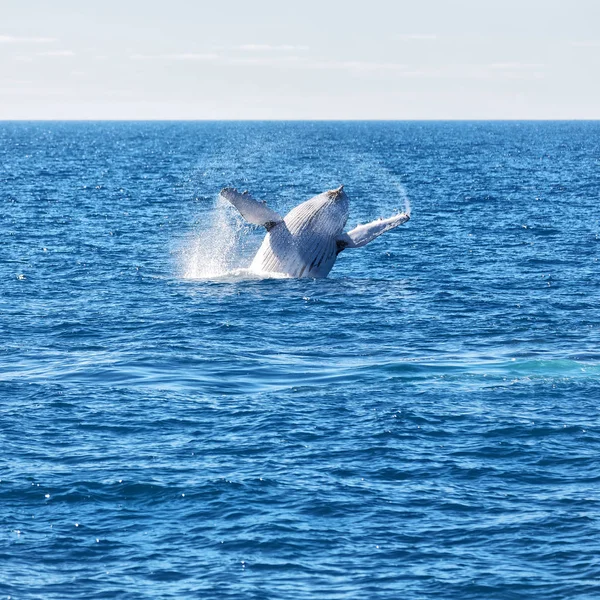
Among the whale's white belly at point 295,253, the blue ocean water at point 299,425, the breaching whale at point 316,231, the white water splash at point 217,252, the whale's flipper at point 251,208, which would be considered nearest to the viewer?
the blue ocean water at point 299,425

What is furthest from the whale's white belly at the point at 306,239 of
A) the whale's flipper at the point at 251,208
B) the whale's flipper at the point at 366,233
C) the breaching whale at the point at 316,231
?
the whale's flipper at the point at 251,208

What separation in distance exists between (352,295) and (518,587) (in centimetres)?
2509

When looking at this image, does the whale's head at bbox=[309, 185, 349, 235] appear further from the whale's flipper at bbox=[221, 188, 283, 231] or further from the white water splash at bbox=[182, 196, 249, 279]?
the white water splash at bbox=[182, 196, 249, 279]

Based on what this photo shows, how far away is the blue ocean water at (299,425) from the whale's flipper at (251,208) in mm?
3036

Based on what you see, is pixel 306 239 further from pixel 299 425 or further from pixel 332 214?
pixel 299 425

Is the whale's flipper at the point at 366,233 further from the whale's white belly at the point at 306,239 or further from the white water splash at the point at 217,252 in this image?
the white water splash at the point at 217,252

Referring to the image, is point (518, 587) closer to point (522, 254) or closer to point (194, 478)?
point (194, 478)

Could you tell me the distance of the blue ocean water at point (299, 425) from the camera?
20.9 m

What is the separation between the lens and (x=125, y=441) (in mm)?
26938

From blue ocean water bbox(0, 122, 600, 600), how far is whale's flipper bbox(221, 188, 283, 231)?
304 centimetres

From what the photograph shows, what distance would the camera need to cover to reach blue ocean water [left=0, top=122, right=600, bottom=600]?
68.4 ft

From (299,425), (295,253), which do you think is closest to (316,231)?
(295,253)

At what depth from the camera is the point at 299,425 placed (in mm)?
28016

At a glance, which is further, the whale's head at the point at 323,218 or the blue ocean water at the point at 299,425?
the whale's head at the point at 323,218
